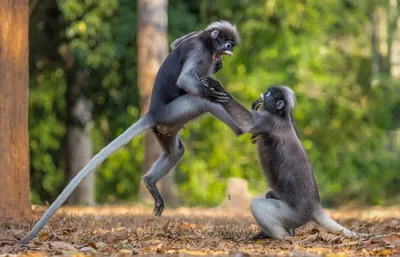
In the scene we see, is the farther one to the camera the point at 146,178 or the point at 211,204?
the point at 211,204

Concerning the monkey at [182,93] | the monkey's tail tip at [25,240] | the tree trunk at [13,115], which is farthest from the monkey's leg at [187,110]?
the monkey's tail tip at [25,240]

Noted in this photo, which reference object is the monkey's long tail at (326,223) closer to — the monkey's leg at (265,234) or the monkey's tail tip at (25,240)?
the monkey's leg at (265,234)

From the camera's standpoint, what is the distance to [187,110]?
7816mm

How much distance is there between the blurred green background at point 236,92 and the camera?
17047 millimetres

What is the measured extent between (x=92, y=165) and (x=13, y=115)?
5.80 feet

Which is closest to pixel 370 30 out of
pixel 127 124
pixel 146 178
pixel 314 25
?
pixel 314 25

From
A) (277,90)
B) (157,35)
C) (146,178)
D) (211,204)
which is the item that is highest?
(157,35)

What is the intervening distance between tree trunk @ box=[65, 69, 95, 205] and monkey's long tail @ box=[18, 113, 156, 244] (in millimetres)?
10198

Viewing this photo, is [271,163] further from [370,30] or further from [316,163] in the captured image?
[370,30]

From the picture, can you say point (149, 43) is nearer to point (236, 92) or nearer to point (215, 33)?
point (236, 92)

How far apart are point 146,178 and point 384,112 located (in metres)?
12.6

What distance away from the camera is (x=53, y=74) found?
18.6 meters

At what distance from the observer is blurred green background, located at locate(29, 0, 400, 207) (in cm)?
1705

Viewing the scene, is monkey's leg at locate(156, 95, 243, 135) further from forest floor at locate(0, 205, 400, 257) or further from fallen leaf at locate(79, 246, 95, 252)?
fallen leaf at locate(79, 246, 95, 252)
